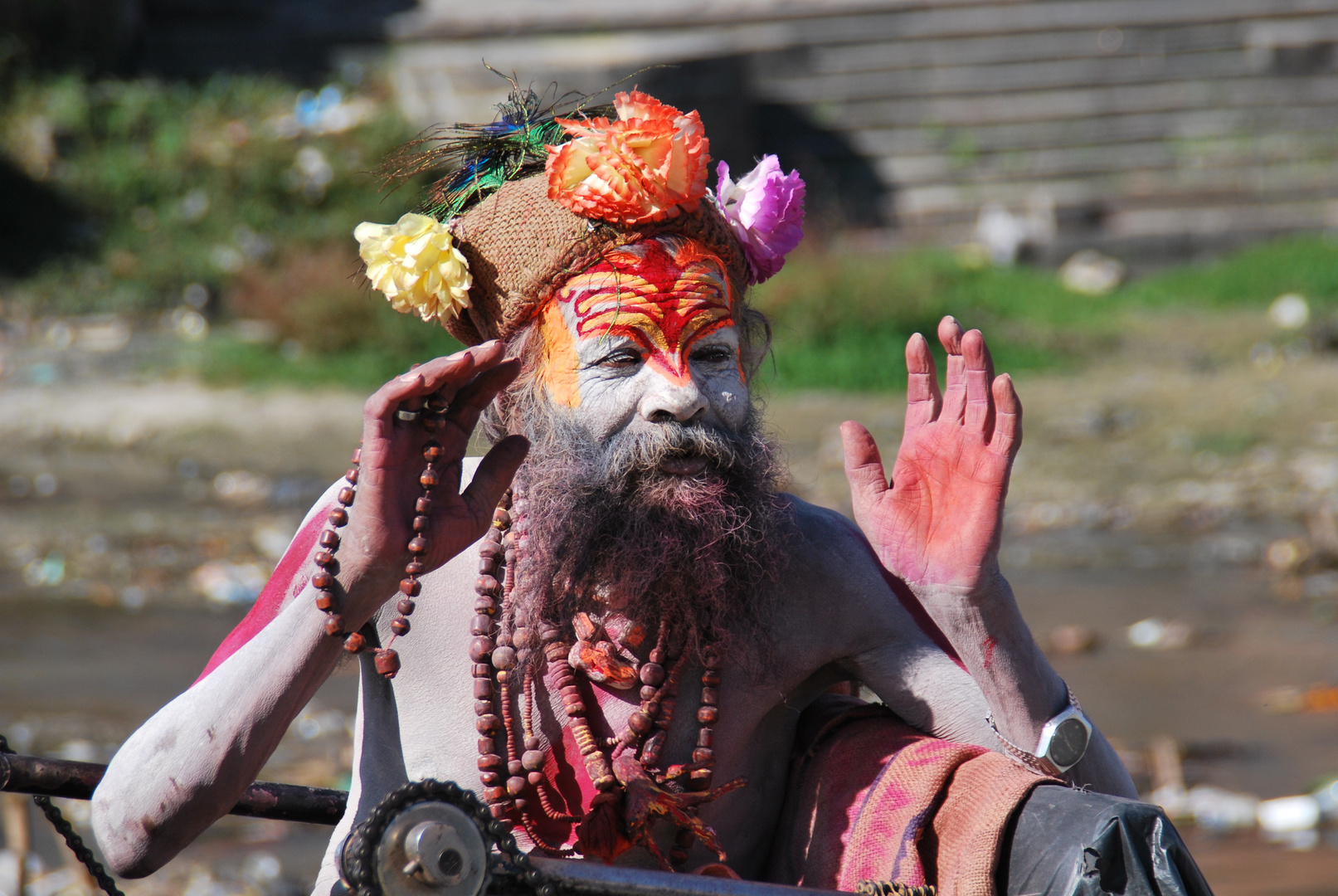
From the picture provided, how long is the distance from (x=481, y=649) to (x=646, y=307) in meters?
0.61

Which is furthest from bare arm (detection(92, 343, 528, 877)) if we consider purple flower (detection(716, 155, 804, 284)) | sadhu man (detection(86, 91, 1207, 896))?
purple flower (detection(716, 155, 804, 284))

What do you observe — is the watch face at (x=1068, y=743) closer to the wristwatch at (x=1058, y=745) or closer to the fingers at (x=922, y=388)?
the wristwatch at (x=1058, y=745)

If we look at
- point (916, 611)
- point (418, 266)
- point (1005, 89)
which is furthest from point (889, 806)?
point (1005, 89)

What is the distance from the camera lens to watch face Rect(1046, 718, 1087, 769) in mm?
2293

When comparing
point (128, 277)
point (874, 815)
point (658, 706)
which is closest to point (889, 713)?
point (874, 815)

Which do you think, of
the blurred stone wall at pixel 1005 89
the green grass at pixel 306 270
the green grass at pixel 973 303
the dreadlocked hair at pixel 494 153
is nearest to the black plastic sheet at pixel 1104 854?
the dreadlocked hair at pixel 494 153

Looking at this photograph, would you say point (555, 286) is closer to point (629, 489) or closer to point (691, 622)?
point (629, 489)

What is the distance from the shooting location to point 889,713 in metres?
2.53

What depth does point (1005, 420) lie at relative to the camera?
89.6 inches

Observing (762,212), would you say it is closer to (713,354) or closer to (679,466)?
(713,354)

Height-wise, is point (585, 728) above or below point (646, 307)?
below

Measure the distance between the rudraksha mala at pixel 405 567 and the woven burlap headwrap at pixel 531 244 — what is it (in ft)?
1.69

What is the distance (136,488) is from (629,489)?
6.67 metres

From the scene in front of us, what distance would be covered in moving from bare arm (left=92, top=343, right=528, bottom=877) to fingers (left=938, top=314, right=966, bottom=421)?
27.2 inches
